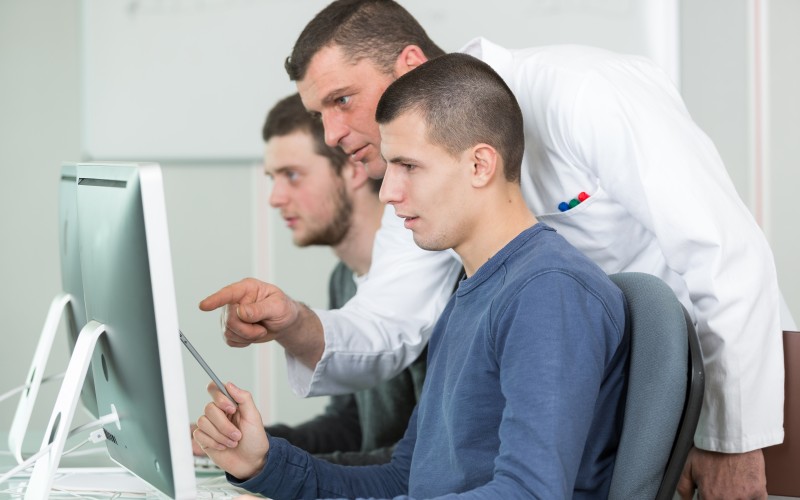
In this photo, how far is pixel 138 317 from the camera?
0.79m

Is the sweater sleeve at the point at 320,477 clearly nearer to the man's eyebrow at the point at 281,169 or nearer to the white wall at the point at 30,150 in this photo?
the man's eyebrow at the point at 281,169

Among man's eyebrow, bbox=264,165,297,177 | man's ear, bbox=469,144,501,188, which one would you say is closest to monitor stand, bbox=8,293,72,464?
man's ear, bbox=469,144,501,188

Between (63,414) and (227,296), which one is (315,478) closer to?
(227,296)

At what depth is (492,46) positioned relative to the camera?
1.46 m

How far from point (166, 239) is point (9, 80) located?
260 centimetres

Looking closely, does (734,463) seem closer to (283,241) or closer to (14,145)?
(283,241)

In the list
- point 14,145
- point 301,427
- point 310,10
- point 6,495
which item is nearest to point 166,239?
point 6,495

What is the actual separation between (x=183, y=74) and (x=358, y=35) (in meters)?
1.41

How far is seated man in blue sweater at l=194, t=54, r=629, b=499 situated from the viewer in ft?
2.87

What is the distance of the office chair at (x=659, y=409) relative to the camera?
0.92 m

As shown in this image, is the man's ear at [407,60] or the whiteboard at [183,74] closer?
the man's ear at [407,60]

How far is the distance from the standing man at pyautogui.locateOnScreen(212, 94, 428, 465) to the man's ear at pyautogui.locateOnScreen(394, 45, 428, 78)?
439mm

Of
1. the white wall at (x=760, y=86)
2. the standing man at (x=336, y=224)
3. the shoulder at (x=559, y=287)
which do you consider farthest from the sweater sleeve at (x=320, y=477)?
the white wall at (x=760, y=86)

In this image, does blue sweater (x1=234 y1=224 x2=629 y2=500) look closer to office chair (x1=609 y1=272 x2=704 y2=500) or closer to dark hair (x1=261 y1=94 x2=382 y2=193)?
office chair (x1=609 y1=272 x2=704 y2=500)
